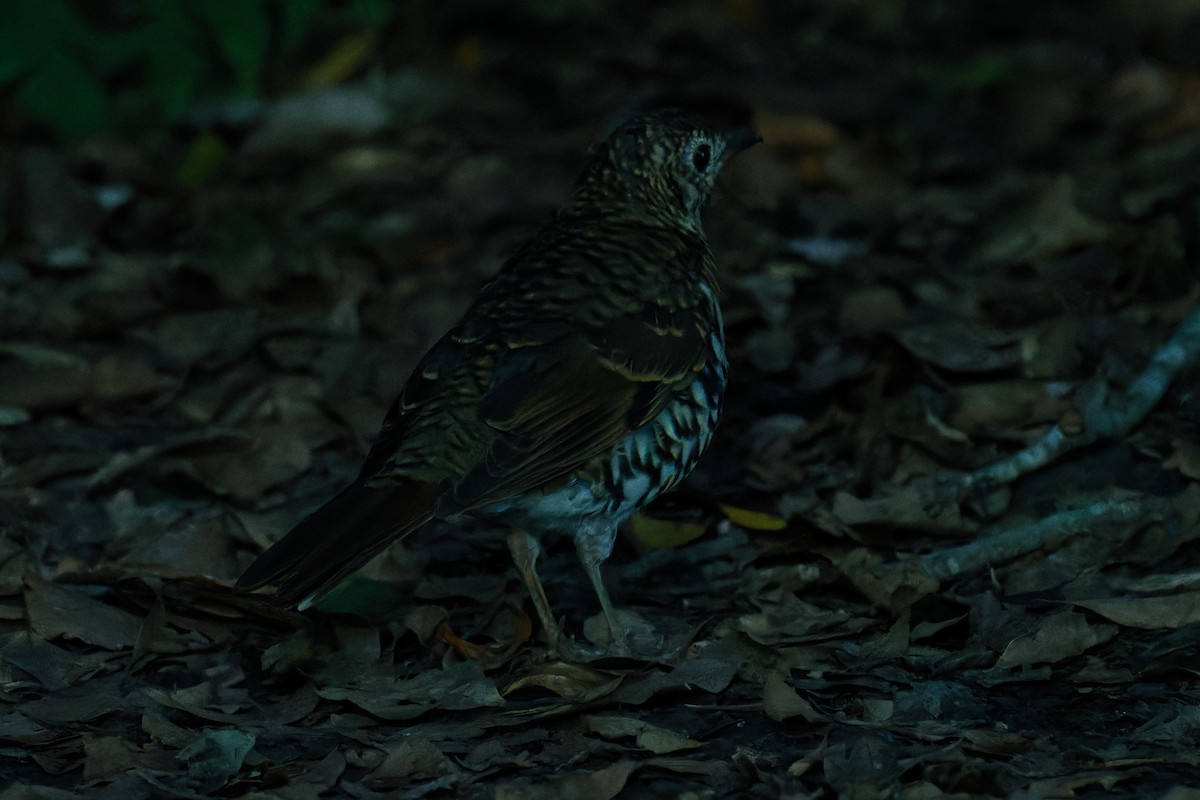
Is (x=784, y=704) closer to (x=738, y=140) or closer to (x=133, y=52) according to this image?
(x=738, y=140)

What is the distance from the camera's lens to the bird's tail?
12.9 ft

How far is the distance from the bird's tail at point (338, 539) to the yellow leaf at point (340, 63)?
481cm

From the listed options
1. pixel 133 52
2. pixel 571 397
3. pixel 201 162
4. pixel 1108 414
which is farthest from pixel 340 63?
pixel 1108 414

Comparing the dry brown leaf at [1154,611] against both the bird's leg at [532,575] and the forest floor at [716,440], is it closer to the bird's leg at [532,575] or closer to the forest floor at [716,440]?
the forest floor at [716,440]

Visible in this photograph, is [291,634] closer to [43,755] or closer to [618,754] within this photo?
[43,755]

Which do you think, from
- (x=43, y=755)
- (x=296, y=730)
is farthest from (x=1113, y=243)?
(x=43, y=755)

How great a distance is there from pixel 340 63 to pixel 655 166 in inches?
161

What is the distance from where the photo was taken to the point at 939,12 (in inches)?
372

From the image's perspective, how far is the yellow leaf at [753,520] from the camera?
4.99 meters

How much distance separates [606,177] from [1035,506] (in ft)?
5.77

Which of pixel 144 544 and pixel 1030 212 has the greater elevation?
pixel 1030 212

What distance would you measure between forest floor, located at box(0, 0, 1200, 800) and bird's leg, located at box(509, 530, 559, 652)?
0.10 m

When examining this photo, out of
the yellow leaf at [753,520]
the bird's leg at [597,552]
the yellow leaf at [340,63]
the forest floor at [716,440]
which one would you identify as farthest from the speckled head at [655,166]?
the yellow leaf at [340,63]

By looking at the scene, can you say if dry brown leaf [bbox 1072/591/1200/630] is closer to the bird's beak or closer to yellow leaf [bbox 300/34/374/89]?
the bird's beak
